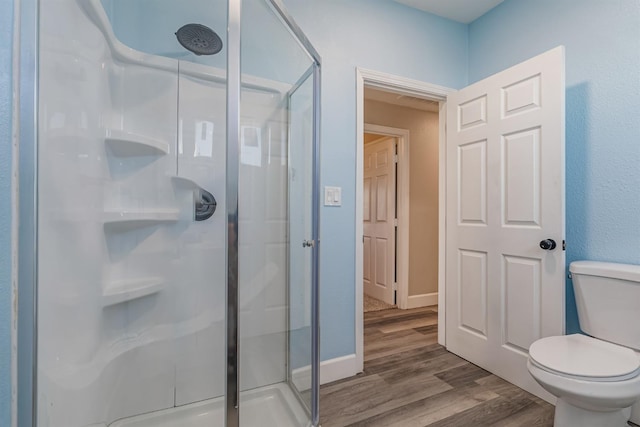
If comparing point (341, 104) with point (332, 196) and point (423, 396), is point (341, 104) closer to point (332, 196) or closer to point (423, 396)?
point (332, 196)

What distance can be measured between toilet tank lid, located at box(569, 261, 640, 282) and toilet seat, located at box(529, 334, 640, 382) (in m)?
0.31

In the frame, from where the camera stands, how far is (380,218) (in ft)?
11.6

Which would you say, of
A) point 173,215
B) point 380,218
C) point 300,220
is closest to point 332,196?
point 300,220

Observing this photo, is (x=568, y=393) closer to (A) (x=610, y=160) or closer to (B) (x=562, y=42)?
(A) (x=610, y=160)

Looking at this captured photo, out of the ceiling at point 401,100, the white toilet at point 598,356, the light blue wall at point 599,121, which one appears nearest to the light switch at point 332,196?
the white toilet at point 598,356

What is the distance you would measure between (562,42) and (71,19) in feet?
7.67

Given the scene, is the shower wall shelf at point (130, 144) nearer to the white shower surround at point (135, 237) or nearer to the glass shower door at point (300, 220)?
the white shower surround at point (135, 237)

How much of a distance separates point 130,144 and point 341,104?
1196 millimetres

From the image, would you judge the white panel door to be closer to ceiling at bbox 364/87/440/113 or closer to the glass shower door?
ceiling at bbox 364/87/440/113

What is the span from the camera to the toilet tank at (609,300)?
1.29 meters

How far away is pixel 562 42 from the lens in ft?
5.65

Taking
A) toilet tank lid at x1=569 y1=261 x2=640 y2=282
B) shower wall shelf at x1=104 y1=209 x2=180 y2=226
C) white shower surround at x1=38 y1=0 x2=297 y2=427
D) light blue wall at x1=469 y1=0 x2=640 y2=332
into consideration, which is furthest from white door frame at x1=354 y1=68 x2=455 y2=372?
shower wall shelf at x1=104 y1=209 x2=180 y2=226

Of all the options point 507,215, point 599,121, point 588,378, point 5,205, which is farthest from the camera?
point 507,215

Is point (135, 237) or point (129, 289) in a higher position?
point (135, 237)
